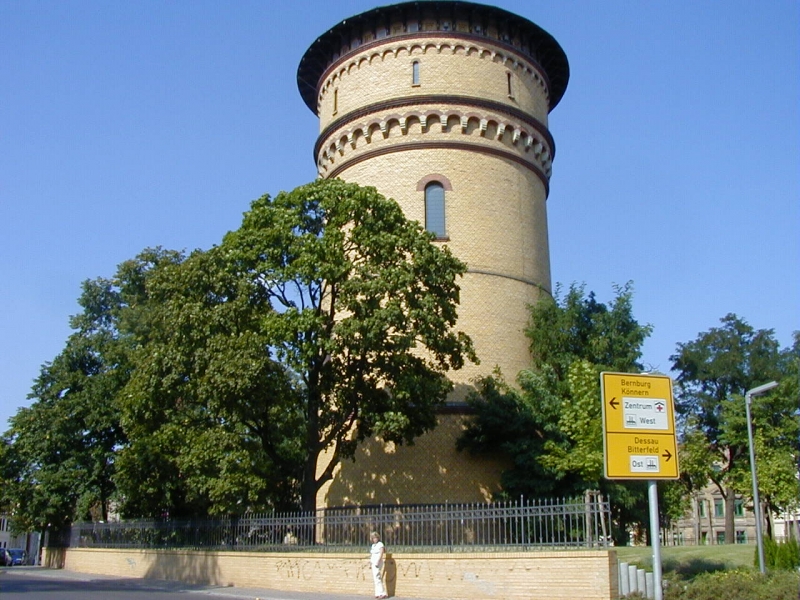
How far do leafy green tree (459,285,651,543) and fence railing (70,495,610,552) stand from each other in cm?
152

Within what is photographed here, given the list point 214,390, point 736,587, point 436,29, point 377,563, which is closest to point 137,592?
point 214,390

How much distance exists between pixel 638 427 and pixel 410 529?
8.35m

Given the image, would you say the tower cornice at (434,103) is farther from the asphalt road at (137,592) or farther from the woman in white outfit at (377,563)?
the asphalt road at (137,592)

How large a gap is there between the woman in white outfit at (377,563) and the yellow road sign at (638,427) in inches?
297

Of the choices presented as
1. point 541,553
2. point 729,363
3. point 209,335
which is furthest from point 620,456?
point 729,363

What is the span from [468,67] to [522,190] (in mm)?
4098

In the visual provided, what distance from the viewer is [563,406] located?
22.0m

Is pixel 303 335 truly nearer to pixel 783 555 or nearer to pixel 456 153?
pixel 456 153

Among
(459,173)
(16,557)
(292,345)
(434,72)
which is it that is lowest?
(16,557)

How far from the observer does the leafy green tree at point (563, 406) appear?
A: 2098cm

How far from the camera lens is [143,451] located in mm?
22391

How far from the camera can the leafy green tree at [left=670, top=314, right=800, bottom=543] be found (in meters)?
28.3

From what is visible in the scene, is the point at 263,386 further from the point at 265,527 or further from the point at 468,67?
the point at 468,67

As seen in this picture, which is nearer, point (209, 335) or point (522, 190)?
point (209, 335)
